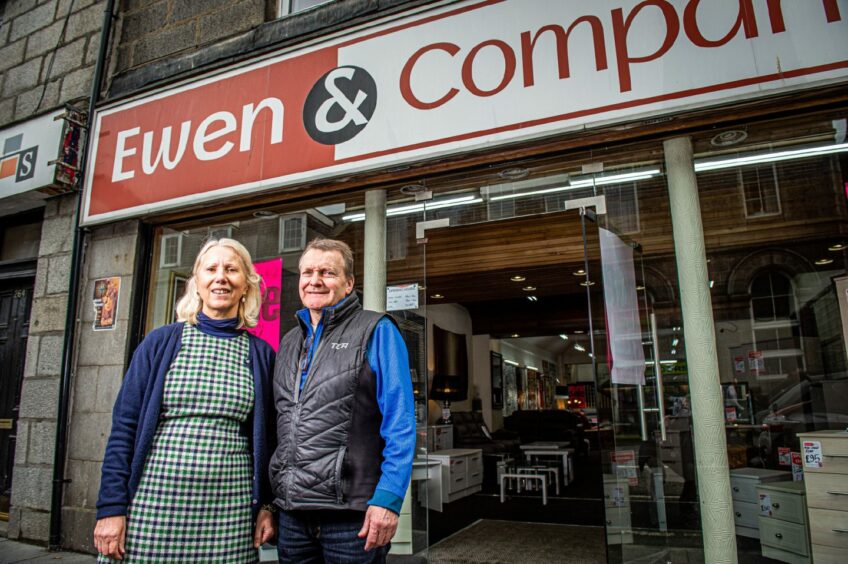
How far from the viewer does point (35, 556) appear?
3.72m

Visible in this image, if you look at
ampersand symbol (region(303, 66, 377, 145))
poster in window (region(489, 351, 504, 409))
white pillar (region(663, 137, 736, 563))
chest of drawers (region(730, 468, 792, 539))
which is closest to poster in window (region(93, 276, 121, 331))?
ampersand symbol (region(303, 66, 377, 145))

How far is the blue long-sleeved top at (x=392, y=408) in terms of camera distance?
1480 millimetres

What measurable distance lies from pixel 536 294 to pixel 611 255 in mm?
6556

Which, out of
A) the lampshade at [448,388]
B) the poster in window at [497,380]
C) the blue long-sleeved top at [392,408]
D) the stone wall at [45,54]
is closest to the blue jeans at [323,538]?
the blue long-sleeved top at [392,408]

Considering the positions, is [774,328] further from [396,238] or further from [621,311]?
[396,238]

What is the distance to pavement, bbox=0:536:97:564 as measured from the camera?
3.61m

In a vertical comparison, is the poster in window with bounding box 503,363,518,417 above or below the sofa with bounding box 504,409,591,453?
above

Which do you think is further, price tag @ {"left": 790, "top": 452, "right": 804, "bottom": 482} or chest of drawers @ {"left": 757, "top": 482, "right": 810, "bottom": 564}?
price tag @ {"left": 790, "top": 452, "right": 804, "bottom": 482}

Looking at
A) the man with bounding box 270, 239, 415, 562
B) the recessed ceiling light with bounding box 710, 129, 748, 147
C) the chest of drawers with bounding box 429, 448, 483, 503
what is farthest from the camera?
the chest of drawers with bounding box 429, 448, 483, 503

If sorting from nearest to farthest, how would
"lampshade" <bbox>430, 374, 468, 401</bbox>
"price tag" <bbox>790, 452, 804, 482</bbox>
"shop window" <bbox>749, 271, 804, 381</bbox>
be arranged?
"price tag" <bbox>790, 452, 804, 482</bbox> → "shop window" <bbox>749, 271, 804, 381</bbox> → "lampshade" <bbox>430, 374, 468, 401</bbox>

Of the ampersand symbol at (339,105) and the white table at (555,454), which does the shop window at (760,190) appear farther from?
the white table at (555,454)

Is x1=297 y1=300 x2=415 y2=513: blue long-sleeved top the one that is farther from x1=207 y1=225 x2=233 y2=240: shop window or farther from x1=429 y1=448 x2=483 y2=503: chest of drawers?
x1=429 y1=448 x2=483 y2=503: chest of drawers

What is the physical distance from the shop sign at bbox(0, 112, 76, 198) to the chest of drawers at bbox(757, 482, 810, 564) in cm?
562

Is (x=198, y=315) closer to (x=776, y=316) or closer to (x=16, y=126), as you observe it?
(x=16, y=126)
